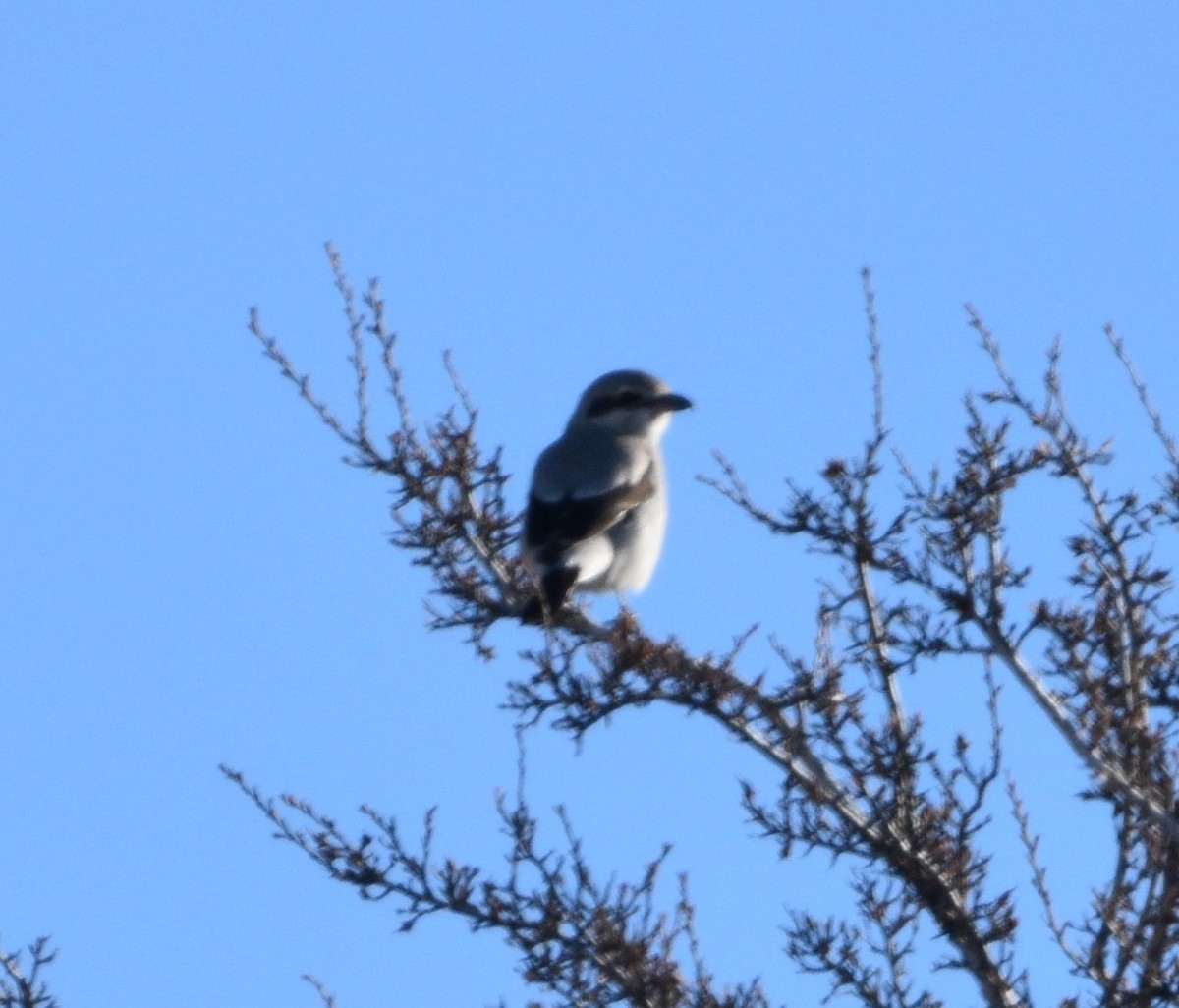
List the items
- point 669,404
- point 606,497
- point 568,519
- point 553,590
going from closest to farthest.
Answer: point 553,590 → point 568,519 → point 606,497 → point 669,404

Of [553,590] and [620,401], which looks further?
[620,401]

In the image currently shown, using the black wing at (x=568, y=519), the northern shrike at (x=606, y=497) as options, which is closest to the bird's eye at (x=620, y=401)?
the northern shrike at (x=606, y=497)


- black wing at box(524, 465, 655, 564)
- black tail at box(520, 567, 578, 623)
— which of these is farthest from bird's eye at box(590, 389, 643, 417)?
black tail at box(520, 567, 578, 623)

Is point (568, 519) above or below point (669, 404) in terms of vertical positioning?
below

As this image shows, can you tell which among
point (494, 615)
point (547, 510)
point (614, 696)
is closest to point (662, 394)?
point (547, 510)

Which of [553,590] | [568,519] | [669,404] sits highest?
[669,404]

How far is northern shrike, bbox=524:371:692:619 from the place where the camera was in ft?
24.9

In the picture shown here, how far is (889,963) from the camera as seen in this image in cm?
523

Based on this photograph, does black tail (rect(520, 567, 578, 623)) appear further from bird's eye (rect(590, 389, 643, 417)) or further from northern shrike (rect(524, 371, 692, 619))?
bird's eye (rect(590, 389, 643, 417))

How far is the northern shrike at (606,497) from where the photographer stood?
7.58 meters

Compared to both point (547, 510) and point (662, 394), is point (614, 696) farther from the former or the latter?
point (662, 394)

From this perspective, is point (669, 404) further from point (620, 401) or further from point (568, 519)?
point (568, 519)

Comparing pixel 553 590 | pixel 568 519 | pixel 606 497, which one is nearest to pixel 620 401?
pixel 606 497

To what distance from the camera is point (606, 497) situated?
25.8ft
